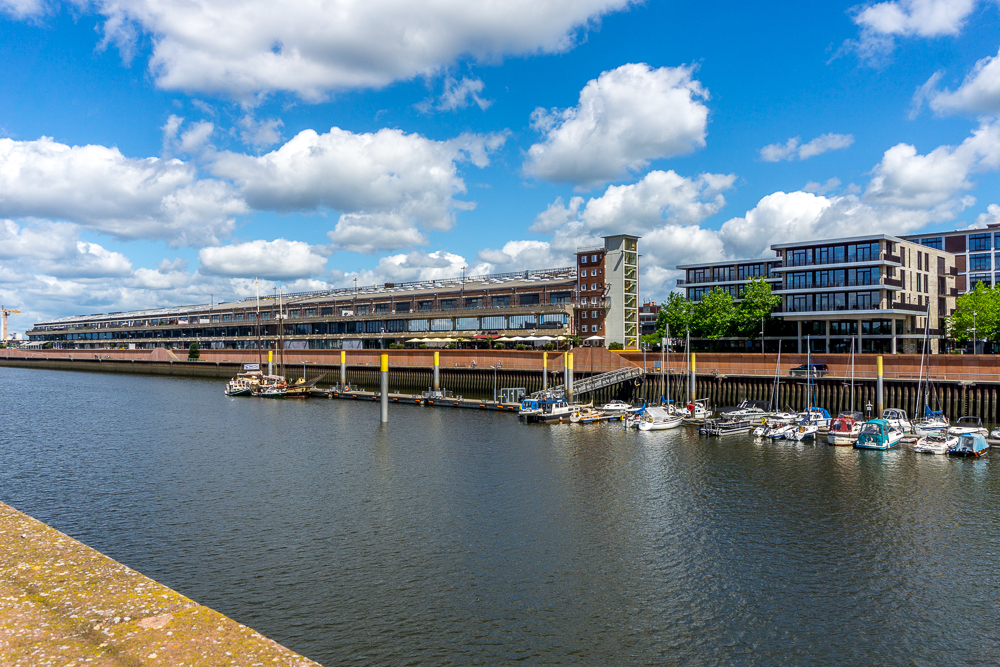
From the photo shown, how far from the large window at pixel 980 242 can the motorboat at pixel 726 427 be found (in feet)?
341

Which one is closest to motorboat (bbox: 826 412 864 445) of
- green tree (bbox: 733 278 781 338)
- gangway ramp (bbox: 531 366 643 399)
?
gangway ramp (bbox: 531 366 643 399)

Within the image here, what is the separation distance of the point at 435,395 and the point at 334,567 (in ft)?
223

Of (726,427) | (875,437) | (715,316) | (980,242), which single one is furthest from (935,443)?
(980,242)

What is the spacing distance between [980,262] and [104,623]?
166735 millimetres

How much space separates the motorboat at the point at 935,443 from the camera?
2178 inches

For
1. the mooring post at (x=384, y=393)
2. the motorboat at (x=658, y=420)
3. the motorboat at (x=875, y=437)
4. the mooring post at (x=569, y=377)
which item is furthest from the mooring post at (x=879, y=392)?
the mooring post at (x=384, y=393)

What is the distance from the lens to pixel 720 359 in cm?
9338

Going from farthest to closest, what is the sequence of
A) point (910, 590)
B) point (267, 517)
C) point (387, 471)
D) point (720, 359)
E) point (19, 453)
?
point (720, 359) → point (19, 453) → point (387, 471) → point (267, 517) → point (910, 590)

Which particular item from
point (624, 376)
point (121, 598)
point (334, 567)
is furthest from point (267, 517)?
point (624, 376)

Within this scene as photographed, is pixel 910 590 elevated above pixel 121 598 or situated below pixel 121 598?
below

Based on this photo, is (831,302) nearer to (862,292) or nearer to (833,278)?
(833,278)

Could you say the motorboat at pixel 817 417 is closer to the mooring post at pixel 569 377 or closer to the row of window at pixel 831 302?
the mooring post at pixel 569 377

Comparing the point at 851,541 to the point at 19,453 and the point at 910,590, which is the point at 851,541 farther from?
the point at 19,453

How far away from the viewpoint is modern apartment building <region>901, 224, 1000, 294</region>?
133 meters
